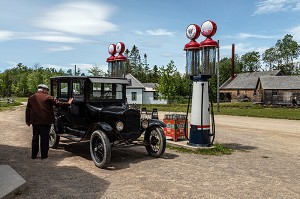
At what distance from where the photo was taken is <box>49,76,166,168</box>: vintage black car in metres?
→ 7.43

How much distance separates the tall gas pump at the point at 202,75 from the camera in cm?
910

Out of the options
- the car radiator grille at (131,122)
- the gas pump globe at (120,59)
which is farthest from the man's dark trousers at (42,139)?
the gas pump globe at (120,59)

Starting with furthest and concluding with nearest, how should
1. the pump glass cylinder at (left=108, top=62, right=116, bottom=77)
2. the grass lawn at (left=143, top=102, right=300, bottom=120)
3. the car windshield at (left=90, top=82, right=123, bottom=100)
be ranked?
the grass lawn at (left=143, top=102, right=300, bottom=120), the pump glass cylinder at (left=108, top=62, right=116, bottom=77), the car windshield at (left=90, top=82, right=123, bottom=100)

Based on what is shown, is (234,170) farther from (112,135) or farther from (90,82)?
(90,82)

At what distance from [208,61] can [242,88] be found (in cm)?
5033

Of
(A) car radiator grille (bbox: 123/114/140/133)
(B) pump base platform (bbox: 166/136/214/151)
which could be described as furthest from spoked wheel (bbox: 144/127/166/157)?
(B) pump base platform (bbox: 166/136/214/151)

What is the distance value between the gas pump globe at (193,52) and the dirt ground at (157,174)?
2.61 metres

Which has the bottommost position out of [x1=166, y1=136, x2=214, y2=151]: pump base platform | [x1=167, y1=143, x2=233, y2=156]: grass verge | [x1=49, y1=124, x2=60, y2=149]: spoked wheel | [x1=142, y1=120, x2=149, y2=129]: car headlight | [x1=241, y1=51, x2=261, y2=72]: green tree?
[x1=167, y1=143, x2=233, y2=156]: grass verge

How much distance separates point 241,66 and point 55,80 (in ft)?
287

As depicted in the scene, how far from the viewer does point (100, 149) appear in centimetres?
726

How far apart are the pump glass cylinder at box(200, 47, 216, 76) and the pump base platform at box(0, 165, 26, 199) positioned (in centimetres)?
595

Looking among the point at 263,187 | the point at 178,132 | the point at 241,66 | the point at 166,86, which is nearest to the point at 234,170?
the point at 263,187

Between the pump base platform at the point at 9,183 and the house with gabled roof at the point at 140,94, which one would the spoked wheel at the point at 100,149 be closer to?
the pump base platform at the point at 9,183

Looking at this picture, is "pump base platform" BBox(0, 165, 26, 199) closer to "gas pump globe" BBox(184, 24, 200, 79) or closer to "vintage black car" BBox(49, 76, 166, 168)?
"vintage black car" BBox(49, 76, 166, 168)
